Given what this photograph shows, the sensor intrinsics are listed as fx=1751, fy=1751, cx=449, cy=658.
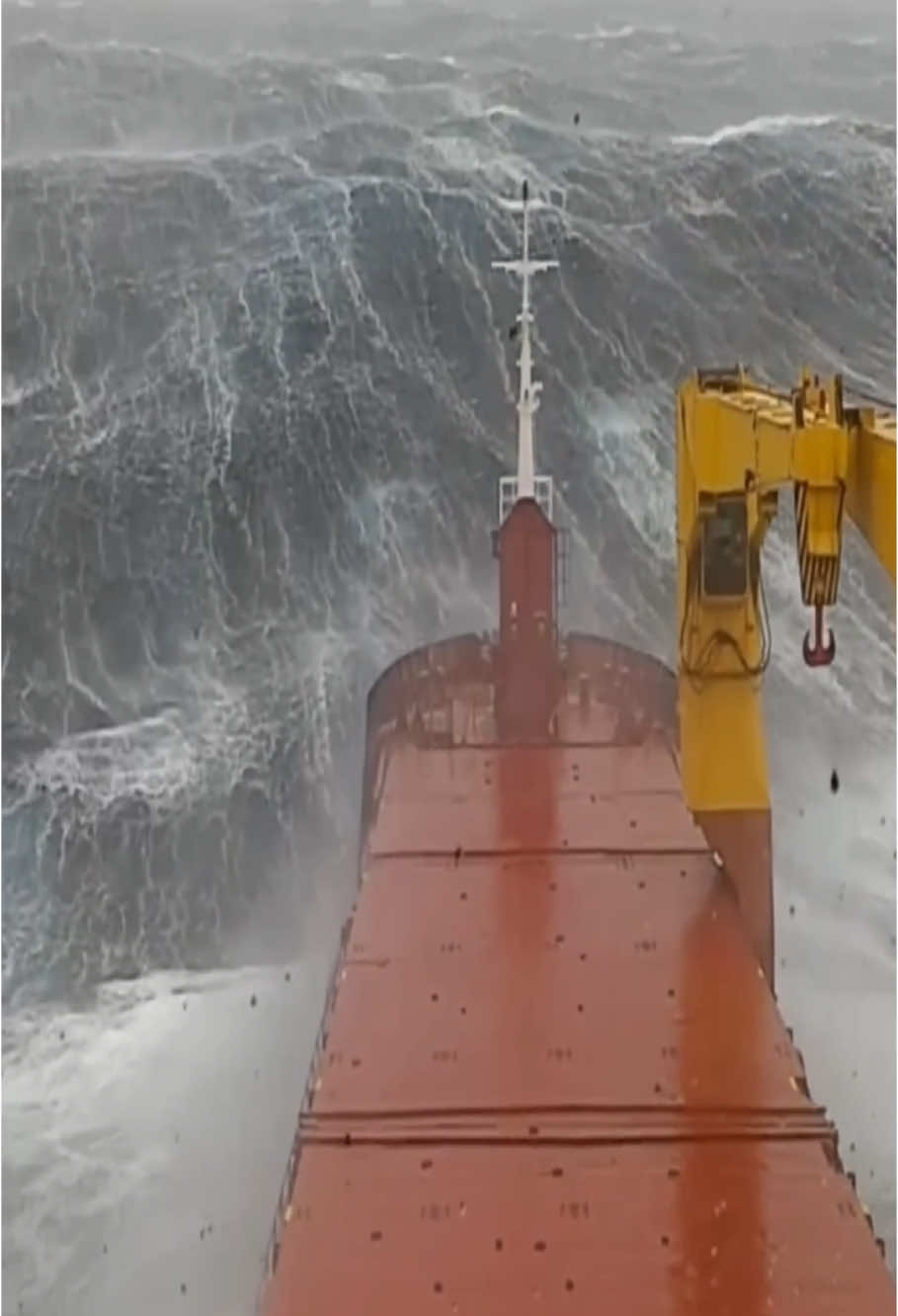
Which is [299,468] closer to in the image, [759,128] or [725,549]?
[759,128]

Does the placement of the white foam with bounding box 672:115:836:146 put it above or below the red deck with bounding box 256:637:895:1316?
above

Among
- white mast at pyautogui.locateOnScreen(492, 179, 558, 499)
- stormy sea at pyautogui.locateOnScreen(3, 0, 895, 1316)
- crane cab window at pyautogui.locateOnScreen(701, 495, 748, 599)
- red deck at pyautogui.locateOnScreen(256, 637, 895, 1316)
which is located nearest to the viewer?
red deck at pyautogui.locateOnScreen(256, 637, 895, 1316)

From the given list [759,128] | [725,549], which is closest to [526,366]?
[725,549]

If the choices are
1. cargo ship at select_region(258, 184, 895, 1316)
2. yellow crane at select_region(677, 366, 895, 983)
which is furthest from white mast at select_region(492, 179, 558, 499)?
yellow crane at select_region(677, 366, 895, 983)

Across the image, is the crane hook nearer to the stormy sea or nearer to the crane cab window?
the crane cab window

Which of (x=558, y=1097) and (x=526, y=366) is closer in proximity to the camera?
(x=558, y=1097)

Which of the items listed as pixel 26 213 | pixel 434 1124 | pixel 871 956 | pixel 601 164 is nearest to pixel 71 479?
pixel 26 213

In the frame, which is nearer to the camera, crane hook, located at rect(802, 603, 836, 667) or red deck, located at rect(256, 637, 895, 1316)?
red deck, located at rect(256, 637, 895, 1316)

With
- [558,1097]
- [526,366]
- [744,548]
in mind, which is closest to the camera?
[558,1097]

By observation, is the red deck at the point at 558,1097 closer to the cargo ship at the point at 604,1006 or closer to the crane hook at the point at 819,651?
the cargo ship at the point at 604,1006
